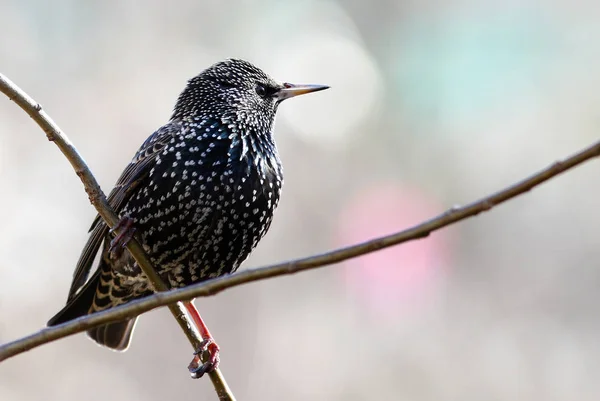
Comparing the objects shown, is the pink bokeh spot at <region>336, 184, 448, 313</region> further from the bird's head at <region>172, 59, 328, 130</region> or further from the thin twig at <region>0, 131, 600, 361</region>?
the thin twig at <region>0, 131, 600, 361</region>

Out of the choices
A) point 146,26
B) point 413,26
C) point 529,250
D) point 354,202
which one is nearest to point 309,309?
point 354,202

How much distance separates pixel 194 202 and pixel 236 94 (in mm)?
953

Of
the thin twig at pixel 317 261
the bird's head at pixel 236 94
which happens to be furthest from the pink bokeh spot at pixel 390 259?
the thin twig at pixel 317 261

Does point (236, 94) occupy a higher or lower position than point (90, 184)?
higher

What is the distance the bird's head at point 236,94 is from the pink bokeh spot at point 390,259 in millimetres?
4798

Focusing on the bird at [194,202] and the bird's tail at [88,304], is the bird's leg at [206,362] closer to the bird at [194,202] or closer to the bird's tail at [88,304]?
the bird at [194,202]

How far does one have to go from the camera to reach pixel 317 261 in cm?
234

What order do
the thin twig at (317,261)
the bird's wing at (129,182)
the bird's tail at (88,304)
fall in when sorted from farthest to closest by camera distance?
the bird's tail at (88,304) → the bird's wing at (129,182) → the thin twig at (317,261)

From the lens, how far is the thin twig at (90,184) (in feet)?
10.5

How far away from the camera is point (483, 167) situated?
11492mm

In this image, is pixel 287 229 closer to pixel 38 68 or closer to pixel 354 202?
pixel 354 202

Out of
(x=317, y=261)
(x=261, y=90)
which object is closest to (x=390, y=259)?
(x=261, y=90)

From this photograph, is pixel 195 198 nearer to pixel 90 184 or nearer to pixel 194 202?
pixel 194 202

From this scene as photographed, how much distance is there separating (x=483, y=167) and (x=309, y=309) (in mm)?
3259
